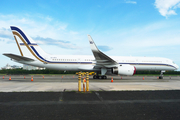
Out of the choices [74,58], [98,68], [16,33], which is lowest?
[98,68]

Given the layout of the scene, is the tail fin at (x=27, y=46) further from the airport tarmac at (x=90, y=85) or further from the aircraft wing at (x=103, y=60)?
the aircraft wing at (x=103, y=60)

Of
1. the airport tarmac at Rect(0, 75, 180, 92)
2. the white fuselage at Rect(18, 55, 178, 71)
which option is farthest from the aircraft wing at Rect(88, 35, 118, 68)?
the airport tarmac at Rect(0, 75, 180, 92)

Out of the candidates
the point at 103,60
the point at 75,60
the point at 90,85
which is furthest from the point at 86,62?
the point at 90,85

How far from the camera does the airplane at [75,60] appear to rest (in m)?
18.5

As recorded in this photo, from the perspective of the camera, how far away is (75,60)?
2188 cm

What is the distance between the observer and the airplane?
18.5 metres

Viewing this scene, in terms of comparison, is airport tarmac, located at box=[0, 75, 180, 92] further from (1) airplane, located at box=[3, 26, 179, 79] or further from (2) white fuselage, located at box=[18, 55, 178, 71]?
(2) white fuselage, located at box=[18, 55, 178, 71]

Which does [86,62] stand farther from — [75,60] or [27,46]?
[27,46]

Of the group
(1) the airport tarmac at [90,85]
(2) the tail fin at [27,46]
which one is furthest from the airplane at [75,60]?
(1) the airport tarmac at [90,85]

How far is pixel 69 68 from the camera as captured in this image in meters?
21.9
